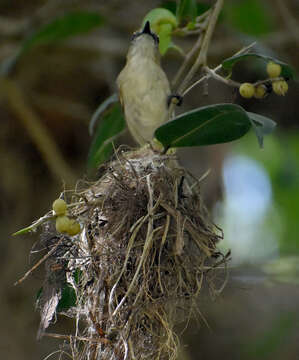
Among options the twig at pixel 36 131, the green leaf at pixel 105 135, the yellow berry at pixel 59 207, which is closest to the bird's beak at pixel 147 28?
the green leaf at pixel 105 135

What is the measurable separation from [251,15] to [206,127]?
2.39m

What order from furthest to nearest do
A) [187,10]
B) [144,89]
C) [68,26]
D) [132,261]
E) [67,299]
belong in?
[68,26], [144,89], [187,10], [67,299], [132,261]

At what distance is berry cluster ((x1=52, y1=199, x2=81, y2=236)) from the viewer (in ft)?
5.69

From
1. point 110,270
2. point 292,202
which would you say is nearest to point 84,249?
point 110,270

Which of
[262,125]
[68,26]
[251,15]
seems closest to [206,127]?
[262,125]

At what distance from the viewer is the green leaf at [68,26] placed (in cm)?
300

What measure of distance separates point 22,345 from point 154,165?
2393 mm

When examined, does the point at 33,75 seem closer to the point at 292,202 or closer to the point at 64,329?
the point at 64,329

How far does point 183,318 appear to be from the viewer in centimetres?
192

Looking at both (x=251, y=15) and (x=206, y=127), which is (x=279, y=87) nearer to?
(x=206, y=127)

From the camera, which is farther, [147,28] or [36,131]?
[36,131]

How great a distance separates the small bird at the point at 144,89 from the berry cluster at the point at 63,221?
0.85m

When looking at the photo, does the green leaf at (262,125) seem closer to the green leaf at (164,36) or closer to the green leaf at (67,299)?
the green leaf at (164,36)

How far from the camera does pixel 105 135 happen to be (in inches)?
101
